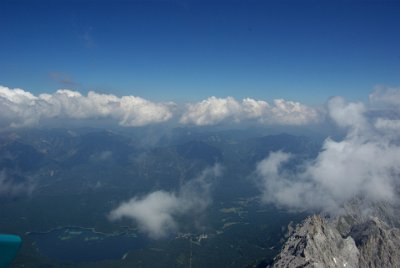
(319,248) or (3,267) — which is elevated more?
(3,267)

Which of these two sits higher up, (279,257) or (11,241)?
(11,241)

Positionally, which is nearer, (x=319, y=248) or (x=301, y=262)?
(x=301, y=262)

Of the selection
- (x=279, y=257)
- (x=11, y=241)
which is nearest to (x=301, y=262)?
(x=279, y=257)

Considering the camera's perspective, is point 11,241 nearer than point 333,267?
Yes

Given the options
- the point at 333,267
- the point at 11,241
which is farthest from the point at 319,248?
the point at 11,241

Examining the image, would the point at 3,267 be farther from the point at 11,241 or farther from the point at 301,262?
the point at 301,262

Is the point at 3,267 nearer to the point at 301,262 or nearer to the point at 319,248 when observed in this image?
the point at 301,262

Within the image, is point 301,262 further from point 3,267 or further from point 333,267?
point 3,267

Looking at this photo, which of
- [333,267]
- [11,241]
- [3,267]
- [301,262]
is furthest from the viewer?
Result: [333,267]

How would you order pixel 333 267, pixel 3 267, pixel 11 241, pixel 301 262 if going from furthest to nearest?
pixel 333 267 < pixel 301 262 < pixel 11 241 < pixel 3 267

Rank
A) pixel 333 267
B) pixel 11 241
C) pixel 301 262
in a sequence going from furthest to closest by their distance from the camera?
pixel 333 267 → pixel 301 262 → pixel 11 241
